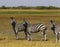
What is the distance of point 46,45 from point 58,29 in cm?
266

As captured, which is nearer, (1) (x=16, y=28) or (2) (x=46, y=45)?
(2) (x=46, y=45)

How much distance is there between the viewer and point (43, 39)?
22.6 metres

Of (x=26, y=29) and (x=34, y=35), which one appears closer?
(x=26, y=29)

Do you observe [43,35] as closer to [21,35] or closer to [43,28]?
[43,28]

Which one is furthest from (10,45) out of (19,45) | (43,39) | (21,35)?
(21,35)

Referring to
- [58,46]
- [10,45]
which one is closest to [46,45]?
[58,46]

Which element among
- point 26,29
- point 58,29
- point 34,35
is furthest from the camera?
point 34,35

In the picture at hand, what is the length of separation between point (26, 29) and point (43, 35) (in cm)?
133

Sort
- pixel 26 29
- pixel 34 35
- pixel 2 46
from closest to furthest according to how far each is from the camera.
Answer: pixel 2 46 < pixel 26 29 < pixel 34 35

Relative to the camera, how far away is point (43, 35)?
2272 cm

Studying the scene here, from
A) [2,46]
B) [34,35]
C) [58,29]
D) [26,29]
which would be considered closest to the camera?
[2,46]

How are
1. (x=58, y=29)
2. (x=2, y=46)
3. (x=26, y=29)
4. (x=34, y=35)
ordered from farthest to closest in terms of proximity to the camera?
(x=34, y=35) → (x=26, y=29) → (x=58, y=29) → (x=2, y=46)

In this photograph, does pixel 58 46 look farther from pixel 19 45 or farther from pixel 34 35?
pixel 34 35

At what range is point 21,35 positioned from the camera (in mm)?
25406
